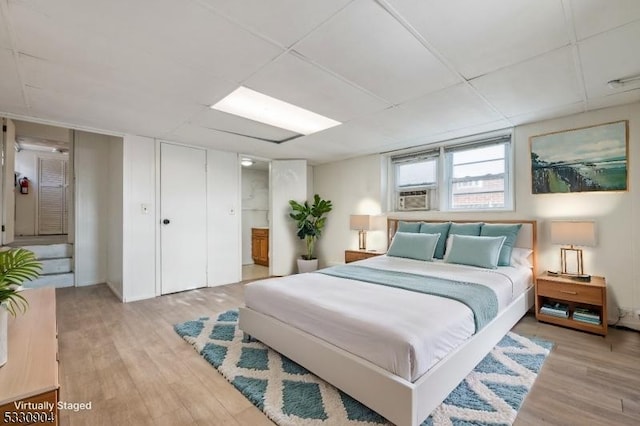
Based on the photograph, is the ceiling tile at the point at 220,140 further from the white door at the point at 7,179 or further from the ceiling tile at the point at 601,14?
the ceiling tile at the point at 601,14

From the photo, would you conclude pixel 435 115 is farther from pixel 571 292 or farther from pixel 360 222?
pixel 571 292

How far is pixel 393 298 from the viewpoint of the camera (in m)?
2.14

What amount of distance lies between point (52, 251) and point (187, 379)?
14.4ft

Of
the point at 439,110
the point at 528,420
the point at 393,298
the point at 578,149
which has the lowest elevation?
the point at 528,420

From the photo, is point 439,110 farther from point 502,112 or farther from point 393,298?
point 393,298

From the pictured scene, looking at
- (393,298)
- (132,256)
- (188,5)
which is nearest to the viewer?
(188,5)

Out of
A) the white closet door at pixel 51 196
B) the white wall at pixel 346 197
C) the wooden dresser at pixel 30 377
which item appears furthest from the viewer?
the white closet door at pixel 51 196

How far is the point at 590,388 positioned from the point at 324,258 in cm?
436

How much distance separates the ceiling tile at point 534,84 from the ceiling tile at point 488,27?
16 centimetres

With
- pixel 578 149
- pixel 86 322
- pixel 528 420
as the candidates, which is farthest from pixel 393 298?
pixel 86 322

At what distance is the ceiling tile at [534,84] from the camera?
2133 millimetres

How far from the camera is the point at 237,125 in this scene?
3.50m

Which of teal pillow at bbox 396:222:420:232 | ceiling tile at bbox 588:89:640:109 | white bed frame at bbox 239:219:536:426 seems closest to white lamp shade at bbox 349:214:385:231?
teal pillow at bbox 396:222:420:232

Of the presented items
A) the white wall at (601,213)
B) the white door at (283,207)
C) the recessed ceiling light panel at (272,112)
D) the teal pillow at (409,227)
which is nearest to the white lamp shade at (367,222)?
the teal pillow at (409,227)
